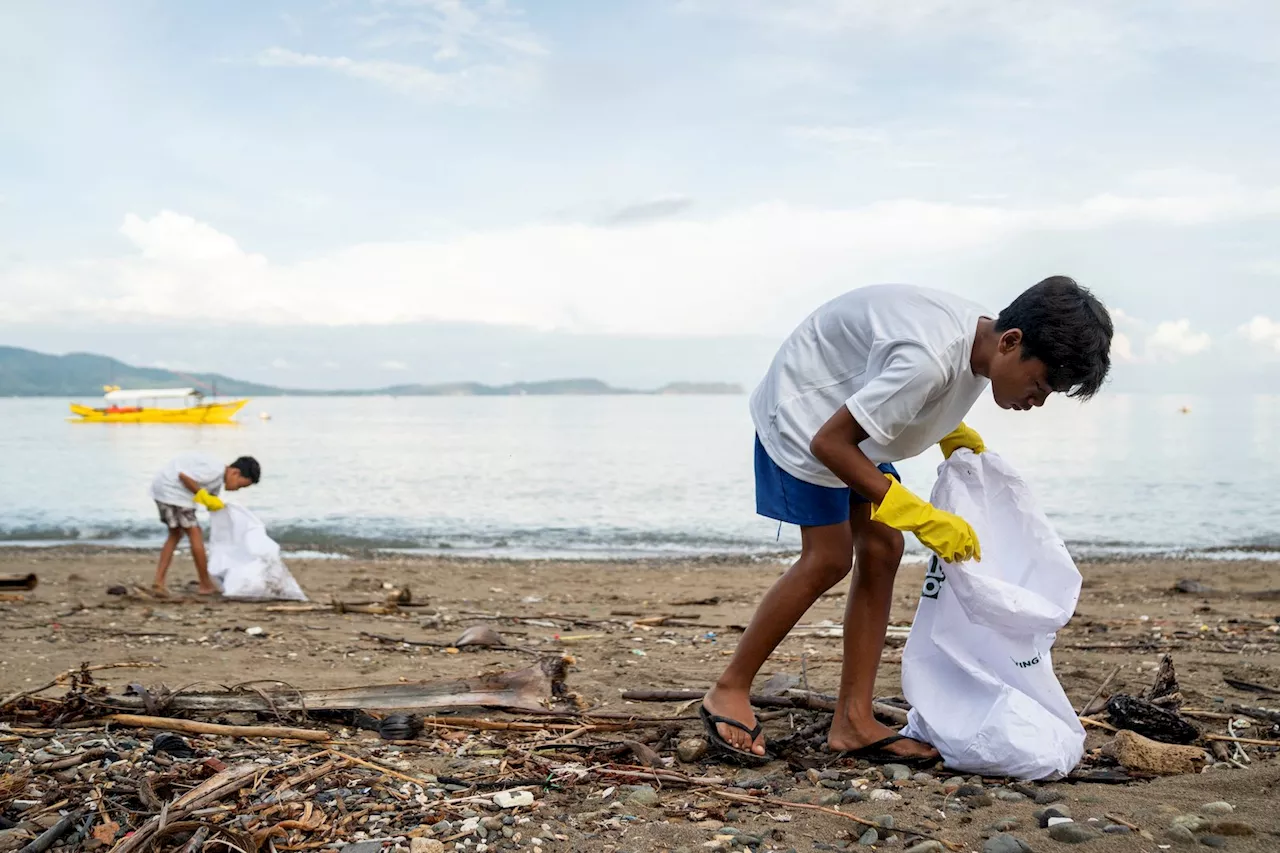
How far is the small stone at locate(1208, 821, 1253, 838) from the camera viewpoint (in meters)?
2.32

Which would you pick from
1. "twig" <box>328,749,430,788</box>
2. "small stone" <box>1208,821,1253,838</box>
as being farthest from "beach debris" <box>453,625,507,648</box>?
"small stone" <box>1208,821,1253,838</box>

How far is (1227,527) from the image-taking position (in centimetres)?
1420

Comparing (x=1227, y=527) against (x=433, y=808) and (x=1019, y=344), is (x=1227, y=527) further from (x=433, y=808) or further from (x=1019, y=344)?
(x=433, y=808)

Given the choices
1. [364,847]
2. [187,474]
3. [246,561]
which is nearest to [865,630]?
[364,847]

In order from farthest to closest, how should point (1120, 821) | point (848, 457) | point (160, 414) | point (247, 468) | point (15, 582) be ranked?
point (160, 414) < point (247, 468) < point (15, 582) < point (848, 457) < point (1120, 821)

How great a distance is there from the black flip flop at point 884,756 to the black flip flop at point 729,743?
0.88ft

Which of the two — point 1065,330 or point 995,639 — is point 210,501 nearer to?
point 995,639

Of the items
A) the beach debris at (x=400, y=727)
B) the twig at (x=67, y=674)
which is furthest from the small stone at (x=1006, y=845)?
the twig at (x=67, y=674)

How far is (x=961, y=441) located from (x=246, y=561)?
580cm

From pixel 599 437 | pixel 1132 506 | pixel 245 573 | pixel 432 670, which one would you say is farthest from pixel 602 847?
pixel 599 437

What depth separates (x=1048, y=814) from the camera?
2504 millimetres

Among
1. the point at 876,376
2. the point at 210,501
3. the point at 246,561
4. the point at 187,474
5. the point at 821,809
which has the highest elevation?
the point at 876,376

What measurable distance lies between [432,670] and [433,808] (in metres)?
2.01

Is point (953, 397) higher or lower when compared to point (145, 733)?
higher
